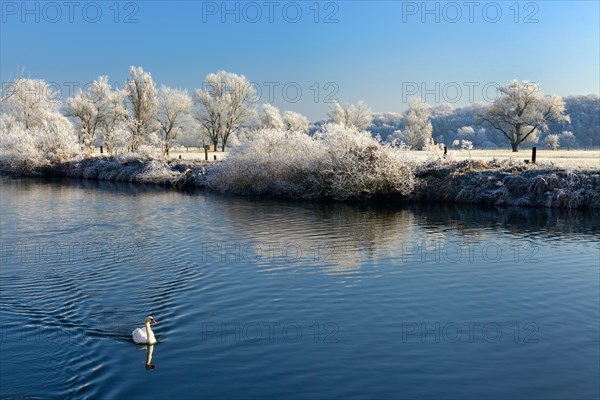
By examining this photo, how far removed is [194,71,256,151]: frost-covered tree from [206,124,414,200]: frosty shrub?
170 feet

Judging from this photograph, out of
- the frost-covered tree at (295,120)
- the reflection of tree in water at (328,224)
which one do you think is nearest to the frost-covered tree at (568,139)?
the frost-covered tree at (295,120)

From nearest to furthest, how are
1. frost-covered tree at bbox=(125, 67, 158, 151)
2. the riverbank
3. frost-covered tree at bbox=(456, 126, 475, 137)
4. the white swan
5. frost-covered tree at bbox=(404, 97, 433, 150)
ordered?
1. the white swan
2. the riverbank
3. frost-covered tree at bbox=(125, 67, 158, 151)
4. frost-covered tree at bbox=(404, 97, 433, 150)
5. frost-covered tree at bbox=(456, 126, 475, 137)

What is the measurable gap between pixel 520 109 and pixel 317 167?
165 ft

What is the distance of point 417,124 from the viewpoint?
97.4m

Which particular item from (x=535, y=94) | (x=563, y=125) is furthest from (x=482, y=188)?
(x=563, y=125)

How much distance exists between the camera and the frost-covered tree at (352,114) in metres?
103

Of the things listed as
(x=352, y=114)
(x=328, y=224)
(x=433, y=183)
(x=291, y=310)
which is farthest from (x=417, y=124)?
(x=291, y=310)

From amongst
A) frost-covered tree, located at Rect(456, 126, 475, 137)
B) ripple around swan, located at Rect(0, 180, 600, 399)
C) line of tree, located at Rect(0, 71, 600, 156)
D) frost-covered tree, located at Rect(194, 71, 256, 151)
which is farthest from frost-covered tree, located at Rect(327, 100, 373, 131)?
ripple around swan, located at Rect(0, 180, 600, 399)

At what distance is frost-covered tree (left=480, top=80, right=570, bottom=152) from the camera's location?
76.5m

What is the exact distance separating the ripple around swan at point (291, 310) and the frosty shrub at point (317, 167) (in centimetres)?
930

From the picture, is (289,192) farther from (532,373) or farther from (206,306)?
(532,373)

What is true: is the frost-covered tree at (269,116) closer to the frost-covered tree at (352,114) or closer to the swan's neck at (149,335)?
the frost-covered tree at (352,114)

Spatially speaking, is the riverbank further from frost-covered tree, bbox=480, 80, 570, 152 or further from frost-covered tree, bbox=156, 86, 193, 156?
frost-covered tree, bbox=156, 86, 193, 156

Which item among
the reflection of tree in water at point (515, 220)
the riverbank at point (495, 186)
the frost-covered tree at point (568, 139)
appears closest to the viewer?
the reflection of tree in water at point (515, 220)
